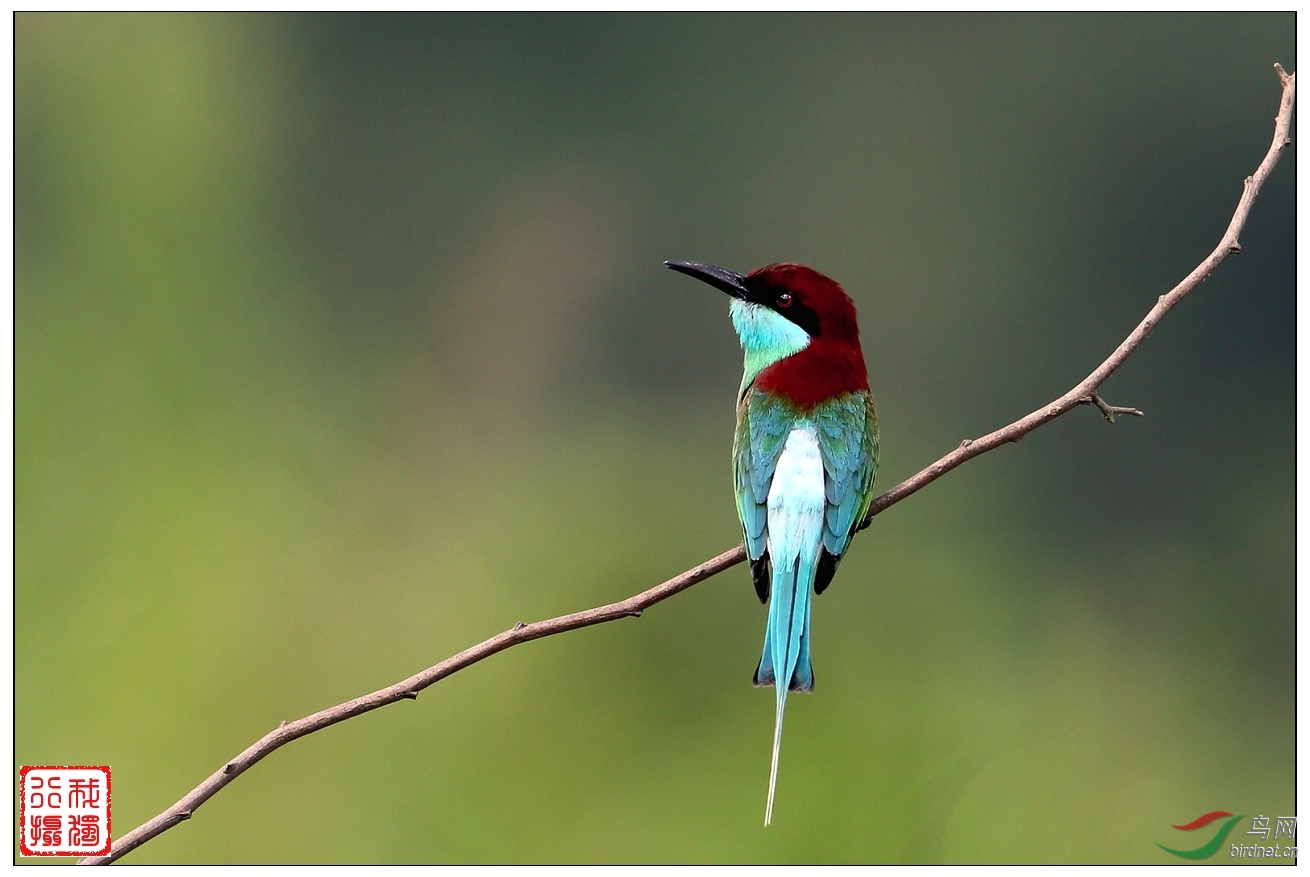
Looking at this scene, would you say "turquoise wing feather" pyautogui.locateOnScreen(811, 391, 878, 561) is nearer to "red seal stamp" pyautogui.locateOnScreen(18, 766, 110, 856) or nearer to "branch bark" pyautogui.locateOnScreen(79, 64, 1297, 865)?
"branch bark" pyautogui.locateOnScreen(79, 64, 1297, 865)

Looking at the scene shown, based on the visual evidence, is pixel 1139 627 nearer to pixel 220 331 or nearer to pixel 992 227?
pixel 992 227

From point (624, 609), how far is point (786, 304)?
904mm

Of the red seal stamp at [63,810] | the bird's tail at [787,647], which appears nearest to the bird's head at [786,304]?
the bird's tail at [787,647]

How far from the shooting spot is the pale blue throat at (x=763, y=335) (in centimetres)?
264

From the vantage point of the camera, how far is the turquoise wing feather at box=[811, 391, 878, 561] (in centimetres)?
240

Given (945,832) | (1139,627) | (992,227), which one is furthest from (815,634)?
(992,227)

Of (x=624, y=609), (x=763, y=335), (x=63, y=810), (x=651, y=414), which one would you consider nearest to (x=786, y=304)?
(x=763, y=335)

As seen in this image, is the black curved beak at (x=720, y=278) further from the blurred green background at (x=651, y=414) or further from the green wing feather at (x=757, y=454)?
the blurred green background at (x=651, y=414)

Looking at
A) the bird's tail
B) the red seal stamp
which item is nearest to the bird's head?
the bird's tail

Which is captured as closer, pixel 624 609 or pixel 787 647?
pixel 624 609

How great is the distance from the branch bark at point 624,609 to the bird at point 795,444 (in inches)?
4.3

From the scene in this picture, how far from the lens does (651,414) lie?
30.5ft

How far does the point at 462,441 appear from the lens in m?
8.77

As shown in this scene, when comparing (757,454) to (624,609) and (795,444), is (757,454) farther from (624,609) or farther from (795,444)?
(624,609)
